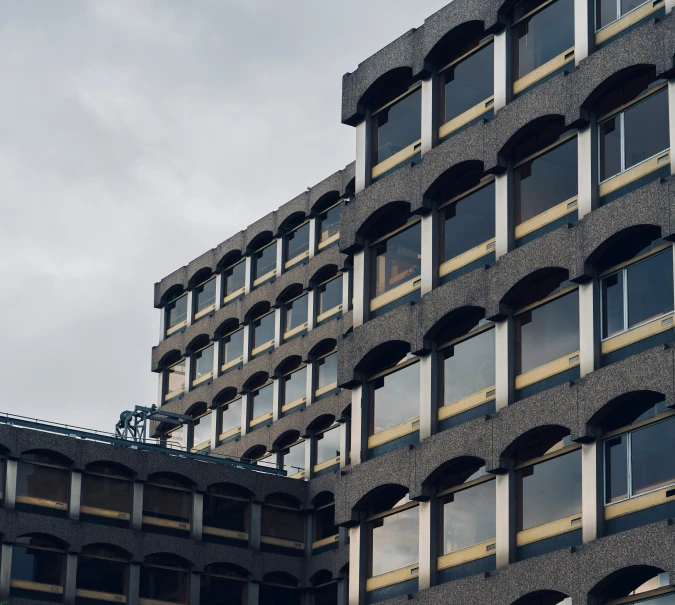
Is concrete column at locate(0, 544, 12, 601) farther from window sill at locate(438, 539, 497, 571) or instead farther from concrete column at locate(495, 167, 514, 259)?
concrete column at locate(495, 167, 514, 259)

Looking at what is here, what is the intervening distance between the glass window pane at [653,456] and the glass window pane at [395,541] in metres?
10.5

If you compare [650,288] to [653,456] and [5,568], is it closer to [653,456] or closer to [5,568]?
[653,456]

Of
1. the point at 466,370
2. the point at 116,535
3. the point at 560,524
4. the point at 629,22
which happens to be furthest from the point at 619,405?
the point at 116,535

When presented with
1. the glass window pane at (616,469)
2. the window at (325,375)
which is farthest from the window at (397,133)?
the window at (325,375)

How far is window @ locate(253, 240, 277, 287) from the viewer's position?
87.3 m

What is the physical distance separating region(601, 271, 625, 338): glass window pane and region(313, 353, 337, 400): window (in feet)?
111

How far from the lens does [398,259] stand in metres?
56.4

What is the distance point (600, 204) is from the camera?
47.4 metres

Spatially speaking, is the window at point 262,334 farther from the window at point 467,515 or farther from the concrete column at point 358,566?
the window at point 467,515

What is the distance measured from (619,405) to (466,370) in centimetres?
817

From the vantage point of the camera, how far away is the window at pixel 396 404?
5381cm

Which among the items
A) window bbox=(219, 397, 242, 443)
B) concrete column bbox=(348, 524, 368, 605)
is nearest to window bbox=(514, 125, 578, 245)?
concrete column bbox=(348, 524, 368, 605)

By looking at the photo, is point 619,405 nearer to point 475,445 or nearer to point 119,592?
point 475,445

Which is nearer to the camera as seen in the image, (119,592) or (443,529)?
(443,529)
